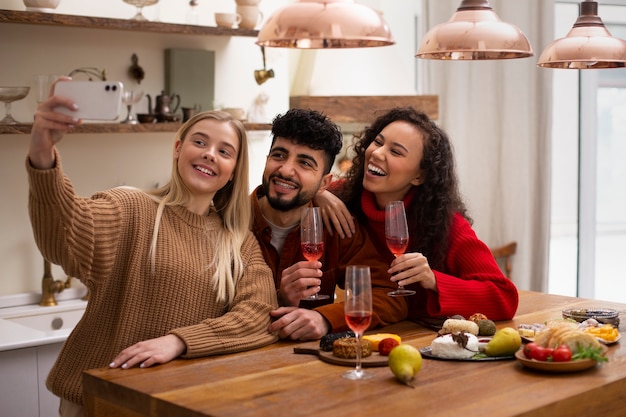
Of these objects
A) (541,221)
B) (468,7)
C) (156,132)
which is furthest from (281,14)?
(541,221)

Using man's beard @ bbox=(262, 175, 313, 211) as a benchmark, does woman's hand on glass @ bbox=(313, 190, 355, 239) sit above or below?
below

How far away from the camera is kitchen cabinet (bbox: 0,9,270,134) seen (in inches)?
145

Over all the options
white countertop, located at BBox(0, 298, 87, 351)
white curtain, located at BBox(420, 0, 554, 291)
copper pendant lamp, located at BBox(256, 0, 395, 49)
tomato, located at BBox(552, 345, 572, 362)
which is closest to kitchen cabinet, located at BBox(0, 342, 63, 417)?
white countertop, located at BBox(0, 298, 87, 351)

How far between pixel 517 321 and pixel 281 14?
1259 mm

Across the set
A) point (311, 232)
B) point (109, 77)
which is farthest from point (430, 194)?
point (109, 77)

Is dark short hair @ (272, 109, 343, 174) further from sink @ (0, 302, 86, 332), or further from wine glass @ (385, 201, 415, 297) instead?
sink @ (0, 302, 86, 332)

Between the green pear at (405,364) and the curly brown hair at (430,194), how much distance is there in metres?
0.85

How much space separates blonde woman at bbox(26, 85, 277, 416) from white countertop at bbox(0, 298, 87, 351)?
0.76 m

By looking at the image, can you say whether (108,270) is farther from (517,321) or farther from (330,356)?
(517,321)

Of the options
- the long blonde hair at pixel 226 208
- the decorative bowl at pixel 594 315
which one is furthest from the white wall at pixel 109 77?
the decorative bowl at pixel 594 315

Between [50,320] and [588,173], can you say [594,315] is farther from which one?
[588,173]

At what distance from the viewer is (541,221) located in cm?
521

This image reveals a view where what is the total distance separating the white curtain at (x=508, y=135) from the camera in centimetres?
510

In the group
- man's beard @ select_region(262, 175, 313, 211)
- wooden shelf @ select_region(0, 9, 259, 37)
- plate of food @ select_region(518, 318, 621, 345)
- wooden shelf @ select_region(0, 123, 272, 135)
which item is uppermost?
wooden shelf @ select_region(0, 9, 259, 37)
